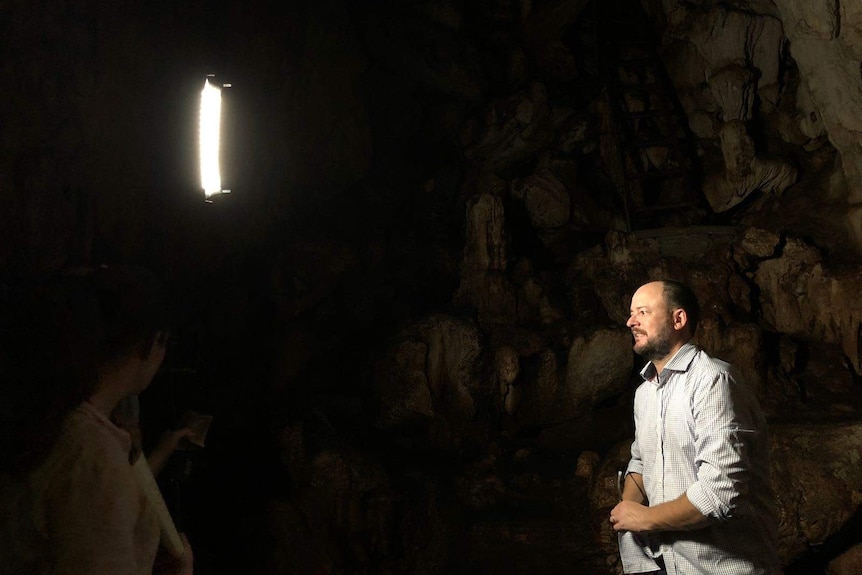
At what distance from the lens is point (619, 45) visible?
10328 mm

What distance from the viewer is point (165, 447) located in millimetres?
2029

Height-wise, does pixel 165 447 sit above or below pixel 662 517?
above

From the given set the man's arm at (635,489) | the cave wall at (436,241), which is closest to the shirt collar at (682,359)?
the man's arm at (635,489)

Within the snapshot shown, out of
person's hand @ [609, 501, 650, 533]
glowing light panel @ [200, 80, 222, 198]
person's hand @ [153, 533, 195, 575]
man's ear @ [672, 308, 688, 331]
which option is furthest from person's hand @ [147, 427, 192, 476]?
glowing light panel @ [200, 80, 222, 198]

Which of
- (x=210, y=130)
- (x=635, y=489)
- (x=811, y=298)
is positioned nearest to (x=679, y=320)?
(x=635, y=489)

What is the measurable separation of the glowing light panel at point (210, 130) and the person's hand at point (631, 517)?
3.05m

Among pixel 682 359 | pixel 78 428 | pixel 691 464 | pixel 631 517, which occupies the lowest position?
pixel 631 517

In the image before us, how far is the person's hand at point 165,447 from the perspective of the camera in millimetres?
1995

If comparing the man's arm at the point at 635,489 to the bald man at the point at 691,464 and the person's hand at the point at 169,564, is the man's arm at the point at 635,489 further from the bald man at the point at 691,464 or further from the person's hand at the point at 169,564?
the person's hand at the point at 169,564

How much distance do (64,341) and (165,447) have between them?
0.64 m

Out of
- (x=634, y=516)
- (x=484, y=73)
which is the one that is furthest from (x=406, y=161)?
(x=634, y=516)

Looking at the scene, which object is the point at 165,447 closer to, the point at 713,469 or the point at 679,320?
the point at 713,469

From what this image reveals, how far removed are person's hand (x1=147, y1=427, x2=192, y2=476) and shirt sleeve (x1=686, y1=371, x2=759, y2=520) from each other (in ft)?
5.44

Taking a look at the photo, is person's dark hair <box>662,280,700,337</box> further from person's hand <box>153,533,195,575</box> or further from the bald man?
person's hand <box>153,533,195,575</box>
